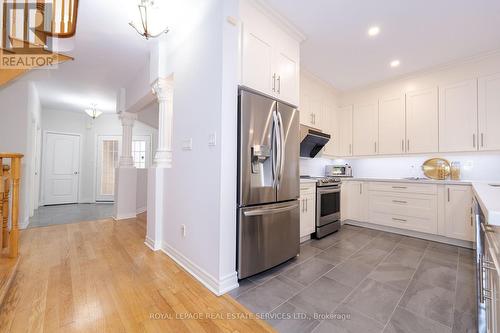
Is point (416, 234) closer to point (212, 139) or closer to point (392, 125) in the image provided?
point (392, 125)

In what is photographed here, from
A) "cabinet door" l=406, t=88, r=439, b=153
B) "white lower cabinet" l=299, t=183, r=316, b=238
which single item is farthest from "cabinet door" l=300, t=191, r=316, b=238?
"cabinet door" l=406, t=88, r=439, b=153

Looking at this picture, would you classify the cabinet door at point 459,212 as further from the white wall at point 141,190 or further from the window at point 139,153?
the window at point 139,153

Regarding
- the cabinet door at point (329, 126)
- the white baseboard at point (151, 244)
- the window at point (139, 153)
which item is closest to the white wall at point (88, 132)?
the window at point (139, 153)

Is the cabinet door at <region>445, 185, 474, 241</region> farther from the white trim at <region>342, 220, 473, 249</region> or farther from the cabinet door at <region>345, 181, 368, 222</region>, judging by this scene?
the cabinet door at <region>345, 181, 368, 222</region>

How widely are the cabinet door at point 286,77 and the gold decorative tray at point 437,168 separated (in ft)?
8.92

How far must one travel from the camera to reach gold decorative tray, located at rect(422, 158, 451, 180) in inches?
130

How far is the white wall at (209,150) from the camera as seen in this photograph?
175 cm

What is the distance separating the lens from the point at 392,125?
3686 millimetres

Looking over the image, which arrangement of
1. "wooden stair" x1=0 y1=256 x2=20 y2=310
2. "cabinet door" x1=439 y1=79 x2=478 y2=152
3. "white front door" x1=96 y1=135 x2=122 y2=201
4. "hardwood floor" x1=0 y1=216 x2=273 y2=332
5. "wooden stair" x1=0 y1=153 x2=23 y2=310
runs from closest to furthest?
"hardwood floor" x1=0 y1=216 x2=273 y2=332, "wooden stair" x1=0 y1=256 x2=20 y2=310, "wooden stair" x1=0 y1=153 x2=23 y2=310, "cabinet door" x1=439 y1=79 x2=478 y2=152, "white front door" x1=96 y1=135 x2=122 y2=201

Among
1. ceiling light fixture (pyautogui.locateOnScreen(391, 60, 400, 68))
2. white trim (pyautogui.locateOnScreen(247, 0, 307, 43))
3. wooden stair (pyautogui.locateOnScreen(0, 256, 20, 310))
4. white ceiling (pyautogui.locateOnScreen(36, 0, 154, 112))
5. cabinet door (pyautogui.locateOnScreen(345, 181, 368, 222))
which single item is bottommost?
wooden stair (pyautogui.locateOnScreen(0, 256, 20, 310))

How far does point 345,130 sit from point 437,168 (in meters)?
1.60

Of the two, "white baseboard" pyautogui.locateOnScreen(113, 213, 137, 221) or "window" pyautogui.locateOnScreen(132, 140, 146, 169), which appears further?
"window" pyautogui.locateOnScreen(132, 140, 146, 169)

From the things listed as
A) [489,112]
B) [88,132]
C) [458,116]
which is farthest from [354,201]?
[88,132]

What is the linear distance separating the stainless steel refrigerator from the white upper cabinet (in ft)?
0.65
